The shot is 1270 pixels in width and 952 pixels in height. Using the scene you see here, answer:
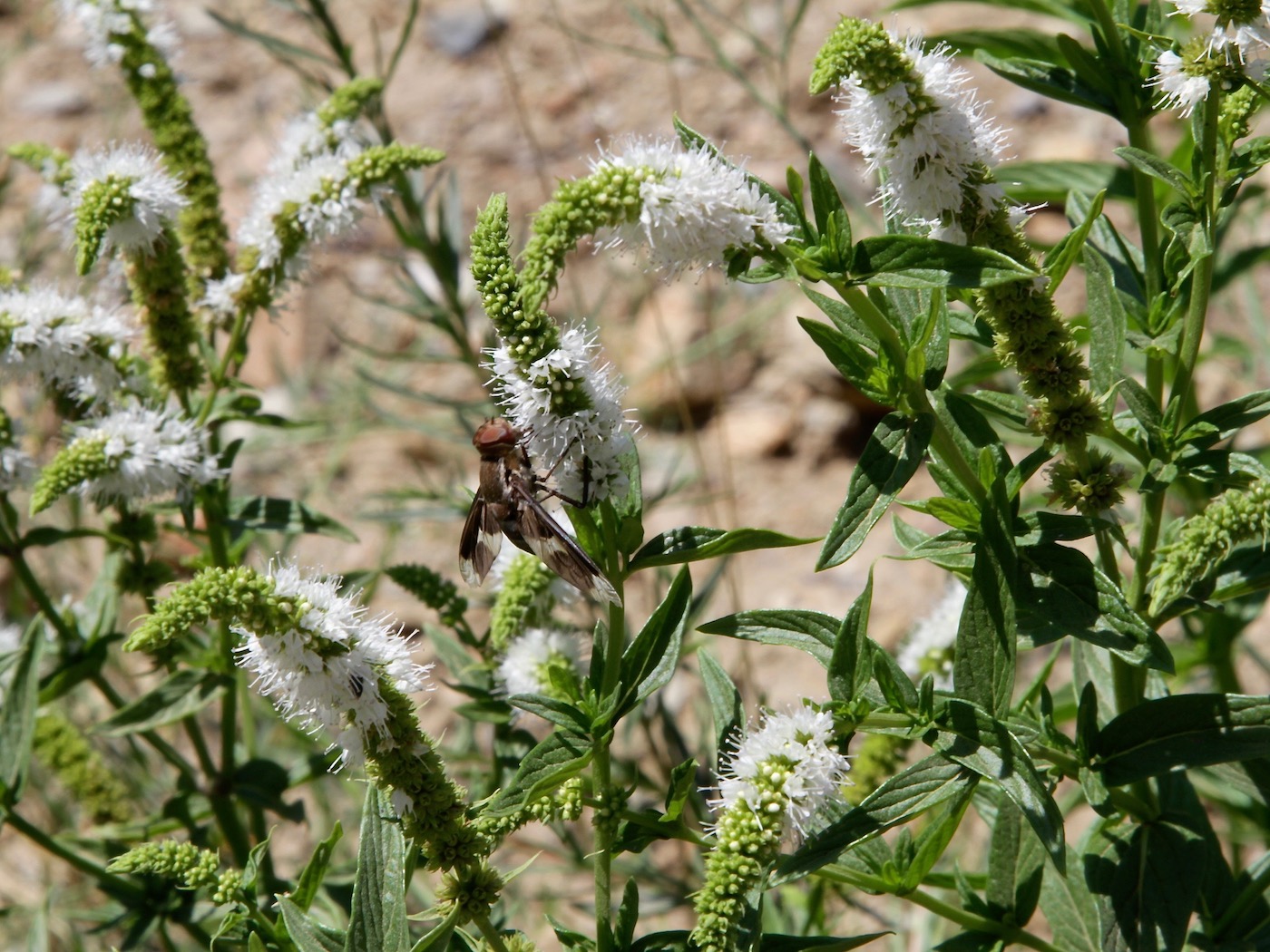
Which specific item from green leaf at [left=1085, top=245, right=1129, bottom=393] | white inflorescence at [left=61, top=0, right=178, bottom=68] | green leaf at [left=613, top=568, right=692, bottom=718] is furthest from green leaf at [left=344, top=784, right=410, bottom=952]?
white inflorescence at [left=61, top=0, right=178, bottom=68]

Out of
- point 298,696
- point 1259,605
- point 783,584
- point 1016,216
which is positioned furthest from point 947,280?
point 783,584

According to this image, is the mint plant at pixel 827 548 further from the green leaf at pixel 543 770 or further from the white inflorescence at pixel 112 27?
the white inflorescence at pixel 112 27

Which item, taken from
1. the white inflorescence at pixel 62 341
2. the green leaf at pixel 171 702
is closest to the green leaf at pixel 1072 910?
the green leaf at pixel 171 702

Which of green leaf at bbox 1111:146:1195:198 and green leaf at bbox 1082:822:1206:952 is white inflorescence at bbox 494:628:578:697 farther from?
green leaf at bbox 1111:146:1195:198

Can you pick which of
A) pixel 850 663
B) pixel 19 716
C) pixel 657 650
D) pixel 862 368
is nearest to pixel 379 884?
pixel 657 650

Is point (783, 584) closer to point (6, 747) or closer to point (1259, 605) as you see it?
point (1259, 605)

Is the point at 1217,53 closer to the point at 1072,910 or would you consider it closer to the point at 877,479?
the point at 877,479
